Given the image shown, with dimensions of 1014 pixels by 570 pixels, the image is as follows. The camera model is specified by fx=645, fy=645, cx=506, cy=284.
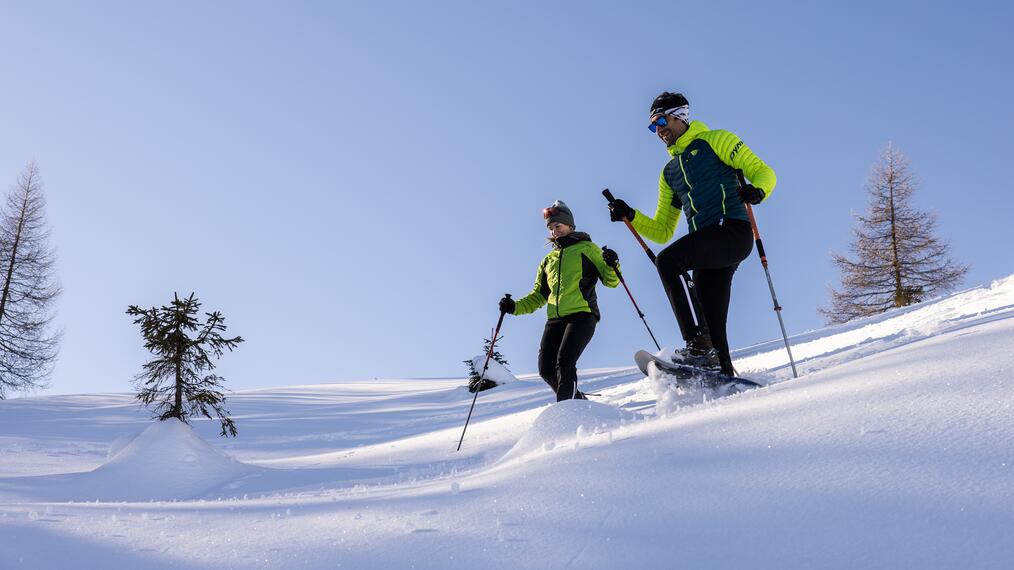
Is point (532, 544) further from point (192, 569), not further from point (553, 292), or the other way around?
point (553, 292)

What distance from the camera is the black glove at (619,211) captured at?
5.31 metres

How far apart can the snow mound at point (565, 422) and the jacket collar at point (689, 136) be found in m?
2.17

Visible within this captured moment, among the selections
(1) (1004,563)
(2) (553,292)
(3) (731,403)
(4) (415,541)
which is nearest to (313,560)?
(4) (415,541)

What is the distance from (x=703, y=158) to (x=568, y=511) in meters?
3.83

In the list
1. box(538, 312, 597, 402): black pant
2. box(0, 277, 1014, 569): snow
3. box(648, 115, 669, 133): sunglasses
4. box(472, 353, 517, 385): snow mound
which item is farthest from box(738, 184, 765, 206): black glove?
box(472, 353, 517, 385): snow mound

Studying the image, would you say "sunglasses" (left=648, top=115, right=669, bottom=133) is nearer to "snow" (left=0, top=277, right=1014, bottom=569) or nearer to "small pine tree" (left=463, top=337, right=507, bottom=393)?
"snow" (left=0, top=277, right=1014, bottom=569)

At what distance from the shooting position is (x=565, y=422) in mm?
3775

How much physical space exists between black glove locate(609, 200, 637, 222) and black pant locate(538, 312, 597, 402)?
1466 mm

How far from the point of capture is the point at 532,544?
1.48m

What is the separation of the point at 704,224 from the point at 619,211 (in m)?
0.72

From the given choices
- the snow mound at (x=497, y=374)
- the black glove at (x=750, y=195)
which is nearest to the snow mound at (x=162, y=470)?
the black glove at (x=750, y=195)

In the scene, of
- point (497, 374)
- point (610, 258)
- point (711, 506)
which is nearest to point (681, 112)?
point (610, 258)

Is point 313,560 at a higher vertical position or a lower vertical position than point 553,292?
lower

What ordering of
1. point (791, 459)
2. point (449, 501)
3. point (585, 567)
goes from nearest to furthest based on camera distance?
point (585, 567), point (791, 459), point (449, 501)
